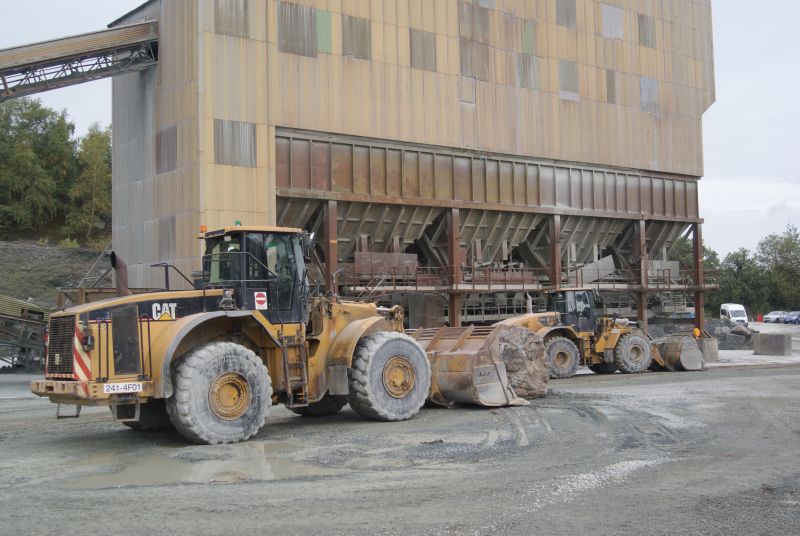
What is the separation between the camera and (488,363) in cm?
1596

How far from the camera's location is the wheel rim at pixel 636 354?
2662 cm

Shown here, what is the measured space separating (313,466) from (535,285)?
2894 cm

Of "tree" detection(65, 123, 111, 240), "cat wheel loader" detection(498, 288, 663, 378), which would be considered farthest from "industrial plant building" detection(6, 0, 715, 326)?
"tree" detection(65, 123, 111, 240)

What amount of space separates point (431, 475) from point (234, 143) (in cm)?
2081

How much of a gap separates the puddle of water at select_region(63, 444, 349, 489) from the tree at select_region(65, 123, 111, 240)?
4768 centimetres

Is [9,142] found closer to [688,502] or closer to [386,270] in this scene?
[386,270]

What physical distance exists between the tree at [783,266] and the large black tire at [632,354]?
7732cm

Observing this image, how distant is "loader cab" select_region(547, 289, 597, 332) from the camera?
2594cm

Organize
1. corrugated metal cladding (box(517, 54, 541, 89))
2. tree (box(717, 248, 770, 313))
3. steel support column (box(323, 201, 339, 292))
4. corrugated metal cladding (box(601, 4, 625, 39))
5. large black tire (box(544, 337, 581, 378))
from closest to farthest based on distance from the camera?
large black tire (box(544, 337, 581, 378)), steel support column (box(323, 201, 339, 292)), corrugated metal cladding (box(517, 54, 541, 89)), corrugated metal cladding (box(601, 4, 625, 39)), tree (box(717, 248, 770, 313))

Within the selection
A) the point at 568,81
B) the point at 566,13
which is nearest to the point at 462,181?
the point at 568,81

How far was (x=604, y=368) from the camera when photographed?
27031 millimetres

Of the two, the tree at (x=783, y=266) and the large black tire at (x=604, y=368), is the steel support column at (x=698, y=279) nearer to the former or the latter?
the large black tire at (x=604, y=368)

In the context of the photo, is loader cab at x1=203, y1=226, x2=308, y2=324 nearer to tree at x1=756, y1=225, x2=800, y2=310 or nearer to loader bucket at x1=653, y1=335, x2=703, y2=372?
loader bucket at x1=653, y1=335, x2=703, y2=372

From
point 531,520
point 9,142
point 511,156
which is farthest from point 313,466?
point 9,142
